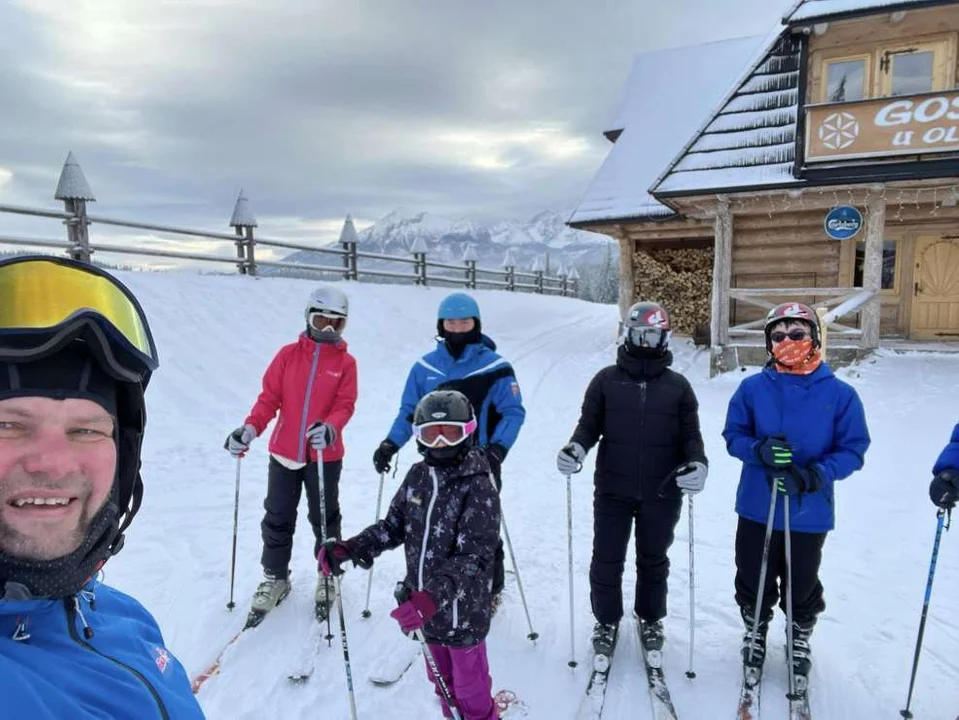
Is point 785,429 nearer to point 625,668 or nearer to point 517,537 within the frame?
point 625,668

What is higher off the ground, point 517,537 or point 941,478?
point 941,478

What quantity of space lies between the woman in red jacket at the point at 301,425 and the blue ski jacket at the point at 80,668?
249 cm

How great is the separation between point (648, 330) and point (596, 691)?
6.35ft

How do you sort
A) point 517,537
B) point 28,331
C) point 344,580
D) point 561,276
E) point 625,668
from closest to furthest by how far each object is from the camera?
point 28,331
point 625,668
point 344,580
point 517,537
point 561,276

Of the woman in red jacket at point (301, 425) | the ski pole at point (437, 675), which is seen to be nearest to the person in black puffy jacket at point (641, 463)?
the ski pole at point (437, 675)

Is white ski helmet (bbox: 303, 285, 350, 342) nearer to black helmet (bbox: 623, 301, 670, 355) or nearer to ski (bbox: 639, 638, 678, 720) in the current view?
black helmet (bbox: 623, 301, 670, 355)

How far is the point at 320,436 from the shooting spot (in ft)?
11.1

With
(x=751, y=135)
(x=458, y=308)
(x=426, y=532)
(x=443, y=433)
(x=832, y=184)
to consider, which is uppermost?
(x=751, y=135)

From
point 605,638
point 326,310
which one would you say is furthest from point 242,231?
point 605,638

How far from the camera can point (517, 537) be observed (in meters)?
4.85

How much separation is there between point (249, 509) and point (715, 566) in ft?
13.2

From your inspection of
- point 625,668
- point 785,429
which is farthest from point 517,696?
point 785,429

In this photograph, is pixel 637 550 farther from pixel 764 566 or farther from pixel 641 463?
pixel 764 566

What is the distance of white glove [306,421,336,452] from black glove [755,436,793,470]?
240 cm
